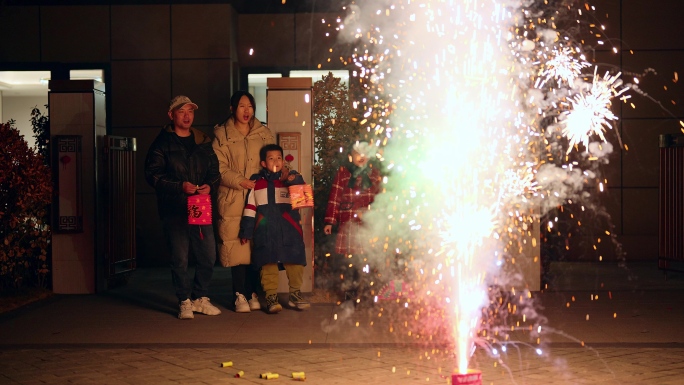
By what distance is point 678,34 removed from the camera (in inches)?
592

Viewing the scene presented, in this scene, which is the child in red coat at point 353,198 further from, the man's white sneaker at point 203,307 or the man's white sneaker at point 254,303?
the man's white sneaker at point 203,307

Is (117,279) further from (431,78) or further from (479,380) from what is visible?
(479,380)

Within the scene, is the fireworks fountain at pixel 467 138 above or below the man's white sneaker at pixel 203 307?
above

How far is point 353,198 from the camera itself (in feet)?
32.4

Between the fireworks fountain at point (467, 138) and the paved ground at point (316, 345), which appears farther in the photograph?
the fireworks fountain at point (467, 138)

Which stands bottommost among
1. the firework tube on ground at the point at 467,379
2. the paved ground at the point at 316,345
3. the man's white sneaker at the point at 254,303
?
the paved ground at the point at 316,345

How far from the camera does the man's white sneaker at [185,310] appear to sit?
9258 mm

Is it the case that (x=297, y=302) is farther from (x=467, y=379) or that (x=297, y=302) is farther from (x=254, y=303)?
(x=467, y=379)

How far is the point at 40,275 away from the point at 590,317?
22.2ft

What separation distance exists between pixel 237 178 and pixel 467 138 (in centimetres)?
249

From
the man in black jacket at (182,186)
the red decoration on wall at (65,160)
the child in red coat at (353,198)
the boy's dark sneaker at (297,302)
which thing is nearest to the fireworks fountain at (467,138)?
the child in red coat at (353,198)

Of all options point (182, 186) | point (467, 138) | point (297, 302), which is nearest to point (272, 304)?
point (297, 302)

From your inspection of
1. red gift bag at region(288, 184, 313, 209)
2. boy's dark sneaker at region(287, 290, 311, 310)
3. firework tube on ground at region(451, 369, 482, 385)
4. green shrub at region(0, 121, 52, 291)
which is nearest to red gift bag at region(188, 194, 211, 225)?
red gift bag at region(288, 184, 313, 209)

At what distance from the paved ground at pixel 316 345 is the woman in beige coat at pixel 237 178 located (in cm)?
53
